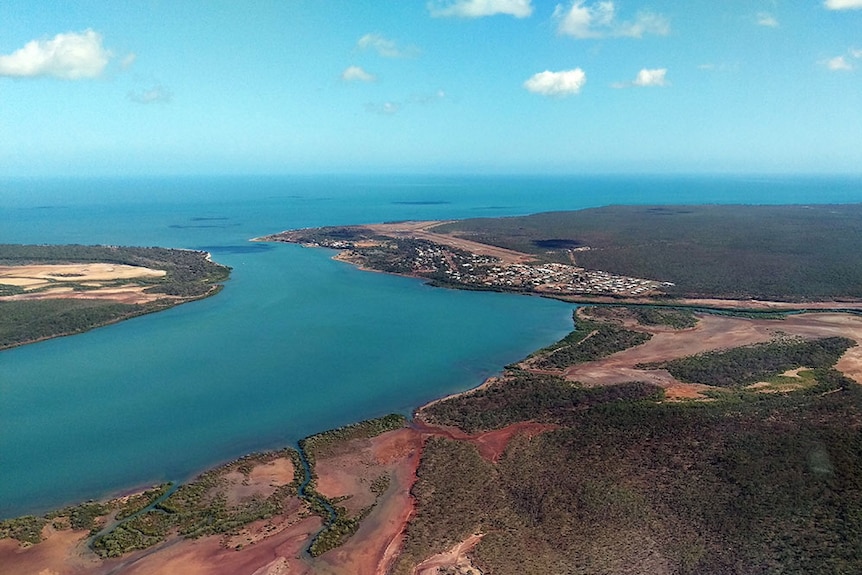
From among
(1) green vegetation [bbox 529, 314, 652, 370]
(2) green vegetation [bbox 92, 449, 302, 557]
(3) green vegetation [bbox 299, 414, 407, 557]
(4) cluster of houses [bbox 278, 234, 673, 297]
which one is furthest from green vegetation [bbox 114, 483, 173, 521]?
(4) cluster of houses [bbox 278, 234, 673, 297]

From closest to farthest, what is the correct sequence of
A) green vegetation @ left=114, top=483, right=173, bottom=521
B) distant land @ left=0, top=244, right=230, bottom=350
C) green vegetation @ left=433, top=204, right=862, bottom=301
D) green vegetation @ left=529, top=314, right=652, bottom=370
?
1. green vegetation @ left=114, top=483, right=173, bottom=521
2. green vegetation @ left=529, top=314, right=652, bottom=370
3. distant land @ left=0, top=244, right=230, bottom=350
4. green vegetation @ left=433, top=204, right=862, bottom=301

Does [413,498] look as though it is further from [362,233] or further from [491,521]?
[362,233]

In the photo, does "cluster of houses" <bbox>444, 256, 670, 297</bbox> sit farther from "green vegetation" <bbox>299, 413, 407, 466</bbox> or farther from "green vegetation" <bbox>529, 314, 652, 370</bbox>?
"green vegetation" <bbox>299, 413, 407, 466</bbox>

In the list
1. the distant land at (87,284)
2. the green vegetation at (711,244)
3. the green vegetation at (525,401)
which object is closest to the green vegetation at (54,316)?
the distant land at (87,284)

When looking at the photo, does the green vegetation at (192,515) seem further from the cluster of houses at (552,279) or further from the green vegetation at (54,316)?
the cluster of houses at (552,279)

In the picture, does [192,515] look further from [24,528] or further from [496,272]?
[496,272]
